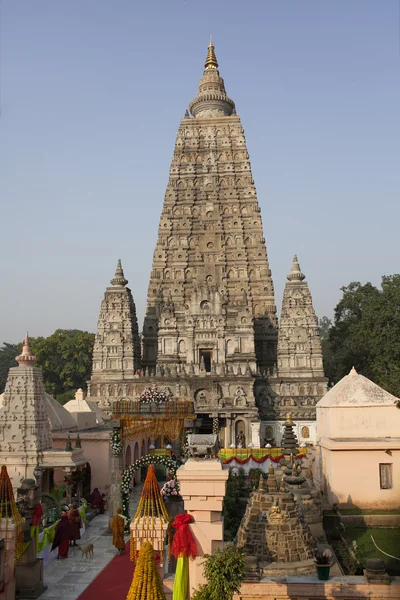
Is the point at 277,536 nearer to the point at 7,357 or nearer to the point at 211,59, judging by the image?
the point at 211,59

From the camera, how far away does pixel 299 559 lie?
13.9 m

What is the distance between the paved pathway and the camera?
14.9m

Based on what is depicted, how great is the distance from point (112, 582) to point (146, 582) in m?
7.34

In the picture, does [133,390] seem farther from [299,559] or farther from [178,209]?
[299,559]

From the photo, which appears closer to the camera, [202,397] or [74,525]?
[74,525]

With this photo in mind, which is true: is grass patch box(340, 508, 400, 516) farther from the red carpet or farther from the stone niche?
the red carpet

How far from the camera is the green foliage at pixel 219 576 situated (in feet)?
30.7

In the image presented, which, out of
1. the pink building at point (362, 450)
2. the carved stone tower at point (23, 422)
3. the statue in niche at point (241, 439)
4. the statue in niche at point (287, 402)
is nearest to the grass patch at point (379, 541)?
the pink building at point (362, 450)

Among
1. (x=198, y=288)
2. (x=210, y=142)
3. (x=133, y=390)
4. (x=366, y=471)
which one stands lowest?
(x=366, y=471)

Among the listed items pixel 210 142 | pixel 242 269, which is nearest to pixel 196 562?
pixel 242 269

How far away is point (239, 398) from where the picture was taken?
45.3 meters

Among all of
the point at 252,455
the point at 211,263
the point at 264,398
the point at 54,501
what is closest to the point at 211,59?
the point at 211,263

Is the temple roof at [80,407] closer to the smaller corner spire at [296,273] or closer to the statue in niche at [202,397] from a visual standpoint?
the statue in niche at [202,397]

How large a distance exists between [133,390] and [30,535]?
3549cm
